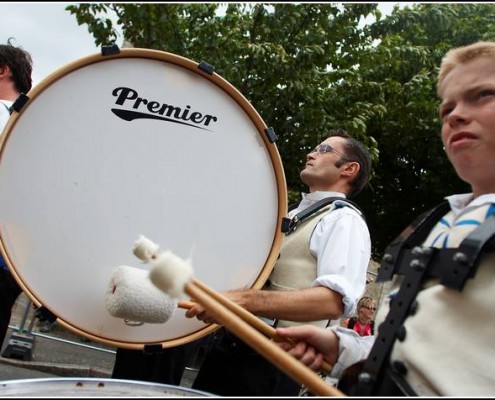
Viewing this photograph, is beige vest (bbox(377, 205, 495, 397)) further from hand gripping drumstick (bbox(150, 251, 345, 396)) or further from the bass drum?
the bass drum

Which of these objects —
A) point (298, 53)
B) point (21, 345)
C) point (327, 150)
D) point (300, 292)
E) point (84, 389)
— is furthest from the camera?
point (298, 53)

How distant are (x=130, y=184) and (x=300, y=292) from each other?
25.2 inches

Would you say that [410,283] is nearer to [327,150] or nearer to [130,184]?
[130,184]

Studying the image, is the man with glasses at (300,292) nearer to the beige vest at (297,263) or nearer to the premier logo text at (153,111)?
the beige vest at (297,263)

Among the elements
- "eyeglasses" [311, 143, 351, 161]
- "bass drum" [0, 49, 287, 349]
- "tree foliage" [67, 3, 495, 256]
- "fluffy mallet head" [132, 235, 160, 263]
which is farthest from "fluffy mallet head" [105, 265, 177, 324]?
"tree foliage" [67, 3, 495, 256]

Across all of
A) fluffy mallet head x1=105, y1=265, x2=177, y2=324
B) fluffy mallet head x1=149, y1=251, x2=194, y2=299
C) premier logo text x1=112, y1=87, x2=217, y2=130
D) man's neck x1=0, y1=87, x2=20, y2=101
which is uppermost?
man's neck x1=0, y1=87, x2=20, y2=101

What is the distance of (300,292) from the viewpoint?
1.94 meters

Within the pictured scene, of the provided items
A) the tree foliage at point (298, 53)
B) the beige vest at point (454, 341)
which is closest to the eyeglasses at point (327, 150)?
the beige vest at point (454, 341)

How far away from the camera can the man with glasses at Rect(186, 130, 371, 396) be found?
1.93 metres

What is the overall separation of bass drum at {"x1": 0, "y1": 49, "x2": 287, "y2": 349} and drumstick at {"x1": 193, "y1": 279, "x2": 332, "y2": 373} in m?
0.58

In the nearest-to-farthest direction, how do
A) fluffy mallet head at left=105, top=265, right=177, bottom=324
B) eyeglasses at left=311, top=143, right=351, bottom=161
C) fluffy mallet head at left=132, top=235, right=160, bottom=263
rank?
fluffy mallet head at left=132, top=235, right=160, bottom=263, fluffy mallet head at left=105, top=265, right=177, bottom=324, eyeglasses at left=311, top=143, right=351, bottom=161

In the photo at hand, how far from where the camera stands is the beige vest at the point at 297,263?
2199 millimetres

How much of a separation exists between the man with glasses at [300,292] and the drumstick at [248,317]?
514 millimetres

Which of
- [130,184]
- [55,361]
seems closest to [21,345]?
[55,361]
